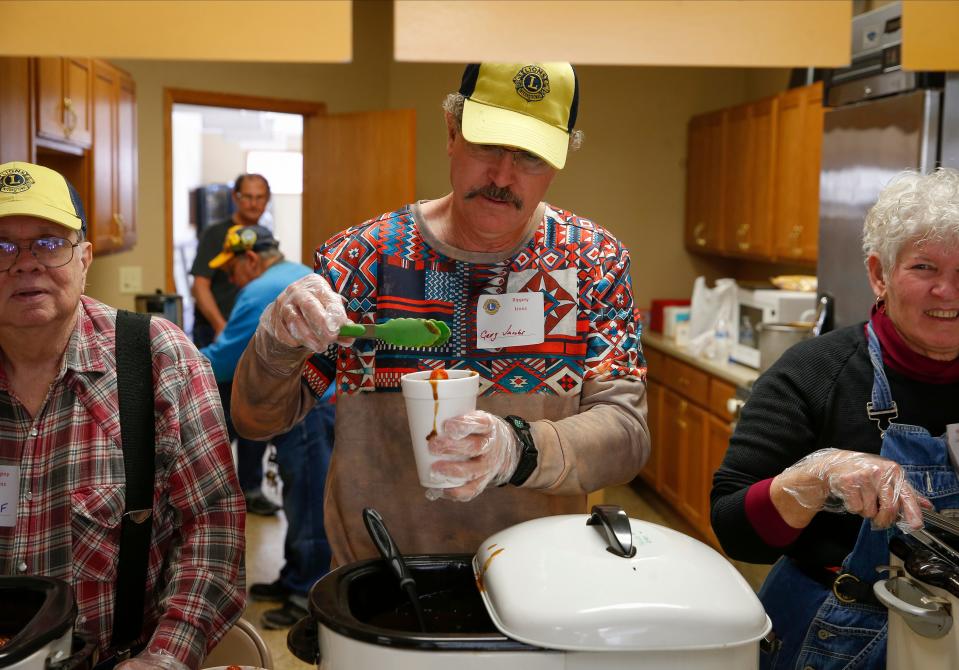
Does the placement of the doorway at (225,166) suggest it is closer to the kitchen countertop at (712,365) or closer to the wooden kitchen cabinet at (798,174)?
the kitchen countertop at (712,365)

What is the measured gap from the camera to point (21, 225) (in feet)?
4.22

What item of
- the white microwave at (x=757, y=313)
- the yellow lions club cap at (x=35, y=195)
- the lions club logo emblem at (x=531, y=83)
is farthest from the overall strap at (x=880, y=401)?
the white microwave at (x=757, y=313)

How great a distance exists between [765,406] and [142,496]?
897 mm

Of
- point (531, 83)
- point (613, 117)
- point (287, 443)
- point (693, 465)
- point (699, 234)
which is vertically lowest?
point (693, 465)

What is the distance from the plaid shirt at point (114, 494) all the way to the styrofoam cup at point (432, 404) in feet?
1.43

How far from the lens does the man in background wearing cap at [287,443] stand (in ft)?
10.9

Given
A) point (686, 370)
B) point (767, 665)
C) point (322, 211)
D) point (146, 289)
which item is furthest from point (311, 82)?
point (767, 665)

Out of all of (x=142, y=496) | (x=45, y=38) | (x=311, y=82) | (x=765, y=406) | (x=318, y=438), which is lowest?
(x=318, y=438)

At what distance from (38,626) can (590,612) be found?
515 millimetres

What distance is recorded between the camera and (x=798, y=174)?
4527 millimetres

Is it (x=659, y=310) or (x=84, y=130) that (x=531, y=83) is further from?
(x=659, y=310)

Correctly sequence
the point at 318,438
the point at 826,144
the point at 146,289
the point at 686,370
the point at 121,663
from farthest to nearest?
the point at 146,289, the point at 686,370, the point at 318,438, the point at 826,144, the point at 121,663

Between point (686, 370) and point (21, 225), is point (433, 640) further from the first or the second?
point (686, 370)

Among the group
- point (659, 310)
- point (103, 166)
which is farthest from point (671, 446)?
point (103, 166)
